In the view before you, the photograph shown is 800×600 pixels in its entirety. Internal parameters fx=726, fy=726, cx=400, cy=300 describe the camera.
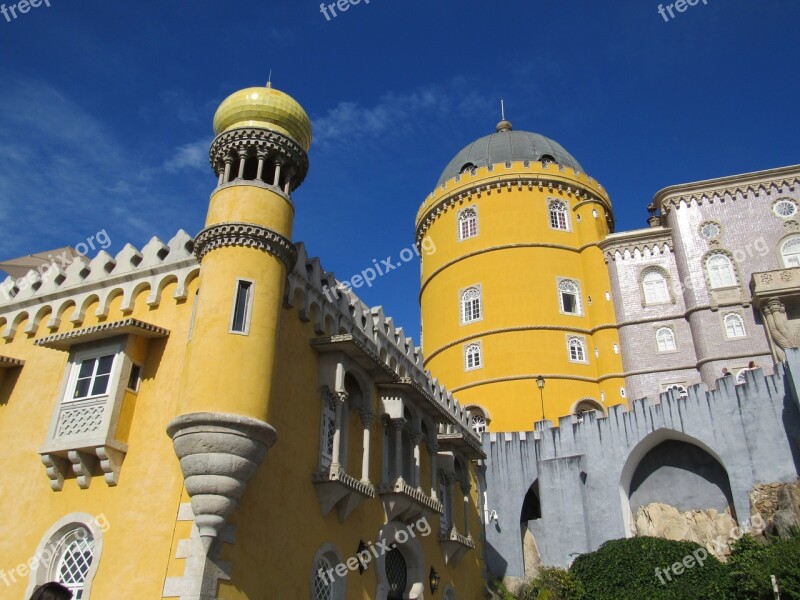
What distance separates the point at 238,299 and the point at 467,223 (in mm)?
23551

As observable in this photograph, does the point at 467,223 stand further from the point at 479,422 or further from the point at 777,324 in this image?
the point at 777,324

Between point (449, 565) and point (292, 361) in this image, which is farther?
point (449, 565)

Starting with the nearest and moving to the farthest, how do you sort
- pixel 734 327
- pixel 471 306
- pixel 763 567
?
pixel 763 567
pixel 734 327
pixel 471 306

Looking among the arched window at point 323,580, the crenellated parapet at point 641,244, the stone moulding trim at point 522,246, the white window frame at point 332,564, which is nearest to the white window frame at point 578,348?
the crenellated parapet at point 641,244

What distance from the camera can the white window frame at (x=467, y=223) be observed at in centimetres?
3512

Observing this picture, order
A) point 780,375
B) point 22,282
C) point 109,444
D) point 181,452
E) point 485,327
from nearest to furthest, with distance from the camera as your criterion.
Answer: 1. point 181,452
2. point 109,444
3. point 22,282
4. point 780,375
5. point 485,327

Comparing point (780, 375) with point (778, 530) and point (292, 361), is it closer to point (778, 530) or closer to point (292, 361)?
point (778, 530)

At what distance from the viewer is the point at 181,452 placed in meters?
11.9

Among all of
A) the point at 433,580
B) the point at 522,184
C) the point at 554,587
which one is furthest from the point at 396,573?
the point at 522,184

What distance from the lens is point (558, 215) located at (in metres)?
34.9

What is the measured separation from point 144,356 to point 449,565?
11179 mm

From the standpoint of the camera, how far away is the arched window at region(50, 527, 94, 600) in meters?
12.5

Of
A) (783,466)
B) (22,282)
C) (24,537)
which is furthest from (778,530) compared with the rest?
(22,282)

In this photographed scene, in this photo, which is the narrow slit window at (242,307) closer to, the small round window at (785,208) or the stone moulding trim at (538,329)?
the stone moulding trim at (538,329)
